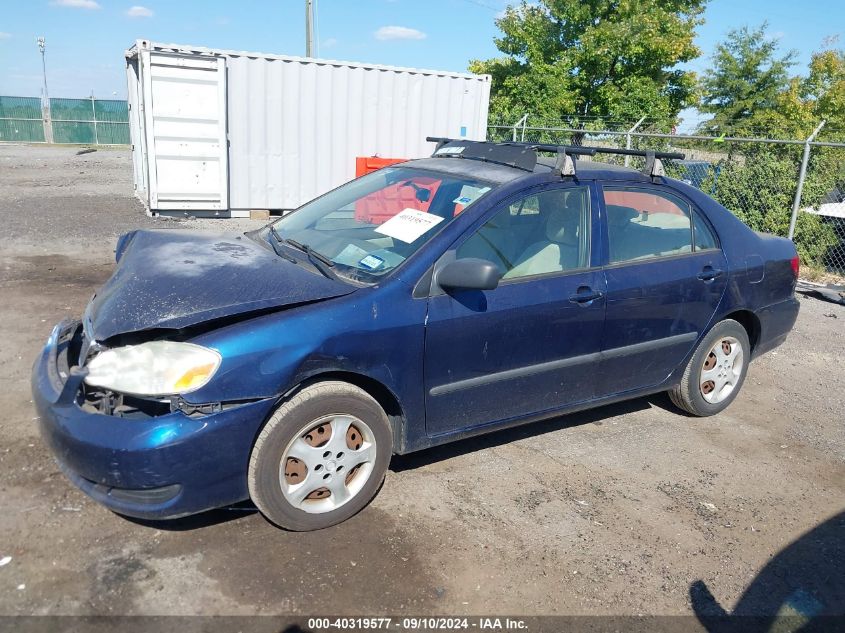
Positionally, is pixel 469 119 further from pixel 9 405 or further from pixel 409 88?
pixel 9 405

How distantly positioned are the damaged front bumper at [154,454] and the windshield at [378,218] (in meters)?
1.02

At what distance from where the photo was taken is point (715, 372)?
190 inches

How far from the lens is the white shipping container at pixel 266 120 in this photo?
11.2 metres

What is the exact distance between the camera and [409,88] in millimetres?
12727

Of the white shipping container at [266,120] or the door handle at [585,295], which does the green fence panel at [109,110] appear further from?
the door handle at [585,295]

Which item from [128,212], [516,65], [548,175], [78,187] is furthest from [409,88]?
[516,65]

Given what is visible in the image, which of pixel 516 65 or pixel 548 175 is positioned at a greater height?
pixel 516 65

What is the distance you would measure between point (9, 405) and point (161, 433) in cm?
A: 220

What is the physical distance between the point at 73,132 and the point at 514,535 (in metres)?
37.9

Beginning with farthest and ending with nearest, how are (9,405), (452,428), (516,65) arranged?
(516,65)
(9,405)
(452,428)

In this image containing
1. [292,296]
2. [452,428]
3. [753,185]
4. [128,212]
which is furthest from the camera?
[128,212]

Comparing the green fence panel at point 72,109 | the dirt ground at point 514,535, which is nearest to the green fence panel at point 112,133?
the green fence panel at point 72,109

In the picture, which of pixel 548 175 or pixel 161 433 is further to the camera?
pixel 548 175

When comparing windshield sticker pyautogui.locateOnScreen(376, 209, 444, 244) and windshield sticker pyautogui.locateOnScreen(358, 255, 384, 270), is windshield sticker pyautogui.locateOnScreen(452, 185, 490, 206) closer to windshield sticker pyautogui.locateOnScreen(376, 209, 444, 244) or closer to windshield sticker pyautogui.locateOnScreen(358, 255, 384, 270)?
windshield sticker pyautogui.locateOnScreen(376, 209, 444, 244)
